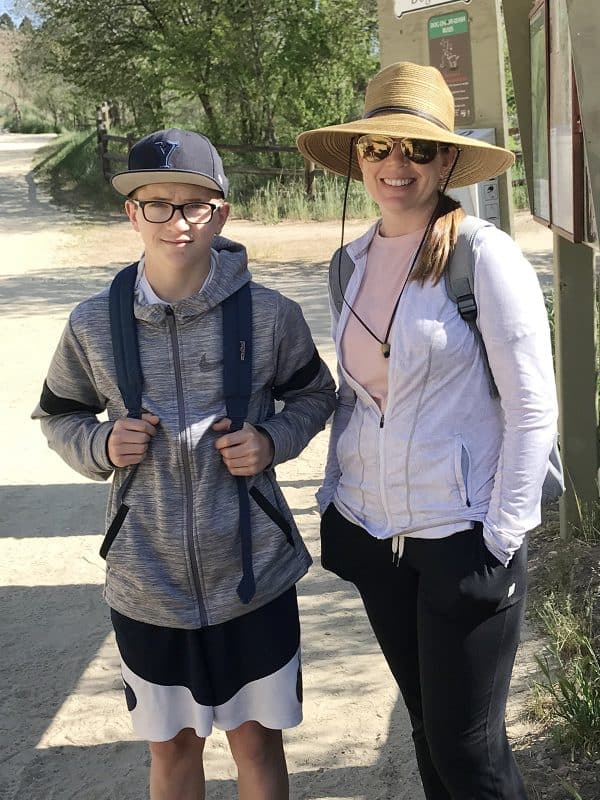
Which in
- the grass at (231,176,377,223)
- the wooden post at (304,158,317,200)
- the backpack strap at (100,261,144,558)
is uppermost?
the backpack strap at (100,261,144,558)

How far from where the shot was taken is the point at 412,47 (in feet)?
12.8

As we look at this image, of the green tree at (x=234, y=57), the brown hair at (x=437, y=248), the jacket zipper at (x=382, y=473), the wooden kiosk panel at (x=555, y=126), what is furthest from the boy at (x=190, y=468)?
the green tree at (x=234, y=57)

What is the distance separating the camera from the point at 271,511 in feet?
7.26

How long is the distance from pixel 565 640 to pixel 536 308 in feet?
5.85

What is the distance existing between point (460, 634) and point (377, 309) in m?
0.71

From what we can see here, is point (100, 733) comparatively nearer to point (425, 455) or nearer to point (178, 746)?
point (178, 746)

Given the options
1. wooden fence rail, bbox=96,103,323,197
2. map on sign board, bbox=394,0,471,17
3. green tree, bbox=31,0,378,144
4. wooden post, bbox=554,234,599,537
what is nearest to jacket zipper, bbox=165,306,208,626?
wooden post, bbox=554,234,599,537

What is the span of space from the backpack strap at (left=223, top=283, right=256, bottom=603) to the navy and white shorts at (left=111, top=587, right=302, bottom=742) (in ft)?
0.41

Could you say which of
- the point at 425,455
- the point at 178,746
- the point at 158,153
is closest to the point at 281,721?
the point at 178,746

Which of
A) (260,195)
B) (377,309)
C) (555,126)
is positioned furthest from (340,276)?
(260,195)

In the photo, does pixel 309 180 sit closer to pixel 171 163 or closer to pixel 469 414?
pixel 171 163

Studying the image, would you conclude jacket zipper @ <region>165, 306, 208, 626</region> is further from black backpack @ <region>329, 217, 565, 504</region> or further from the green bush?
the green bush

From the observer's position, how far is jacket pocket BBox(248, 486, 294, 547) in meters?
2.21

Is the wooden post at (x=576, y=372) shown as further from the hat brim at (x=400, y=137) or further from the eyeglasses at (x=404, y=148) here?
the eyeglasses at (x=404, y=148)
